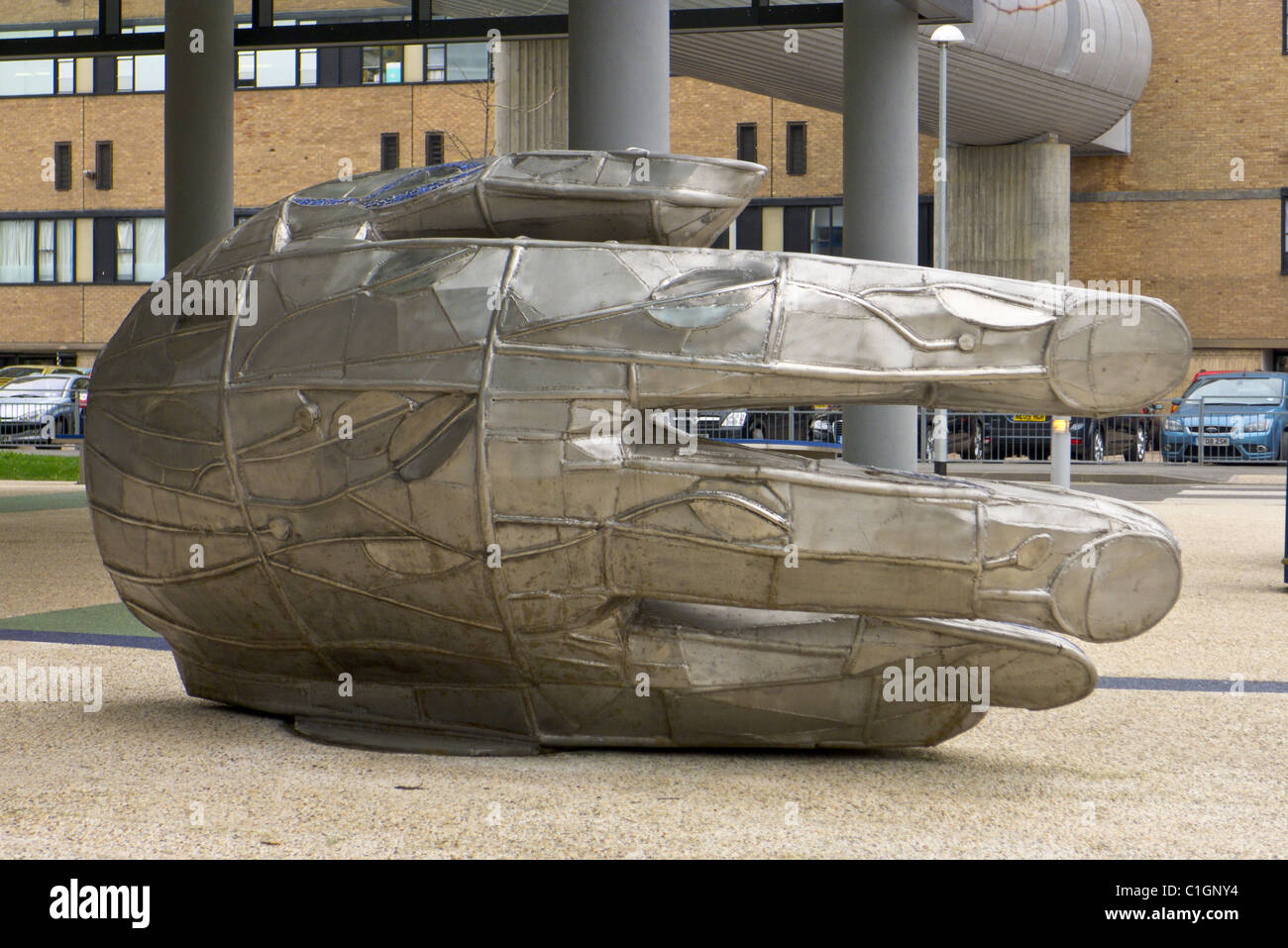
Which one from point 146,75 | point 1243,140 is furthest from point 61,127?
point 1243,140

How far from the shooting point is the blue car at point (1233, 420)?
22.4 meters

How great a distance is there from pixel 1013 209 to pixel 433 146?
15.8m

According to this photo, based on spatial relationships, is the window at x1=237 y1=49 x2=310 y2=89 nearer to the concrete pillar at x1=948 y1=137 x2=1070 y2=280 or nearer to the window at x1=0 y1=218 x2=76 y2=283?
the window at x1=0 y1=218 x2=76 y2=283

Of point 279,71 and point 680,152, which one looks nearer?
point 680,152

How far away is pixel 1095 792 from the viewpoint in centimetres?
356

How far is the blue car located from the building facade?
802 centimetres

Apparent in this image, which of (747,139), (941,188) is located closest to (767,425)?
(941,188)

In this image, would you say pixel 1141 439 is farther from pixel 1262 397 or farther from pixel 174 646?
pixel 174 646

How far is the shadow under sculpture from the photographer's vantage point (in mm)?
3473

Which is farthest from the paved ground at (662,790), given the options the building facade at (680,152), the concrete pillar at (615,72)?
the building facade at (680,152)

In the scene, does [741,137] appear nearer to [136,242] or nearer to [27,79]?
[136,242]

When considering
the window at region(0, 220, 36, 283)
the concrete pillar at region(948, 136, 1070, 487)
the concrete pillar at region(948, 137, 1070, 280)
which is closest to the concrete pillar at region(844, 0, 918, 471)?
the concrete pillar at region(948, 136, 1070, 487)

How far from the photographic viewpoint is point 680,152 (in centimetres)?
3434

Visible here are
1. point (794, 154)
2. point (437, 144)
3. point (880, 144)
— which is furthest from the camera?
point (437, 144)
